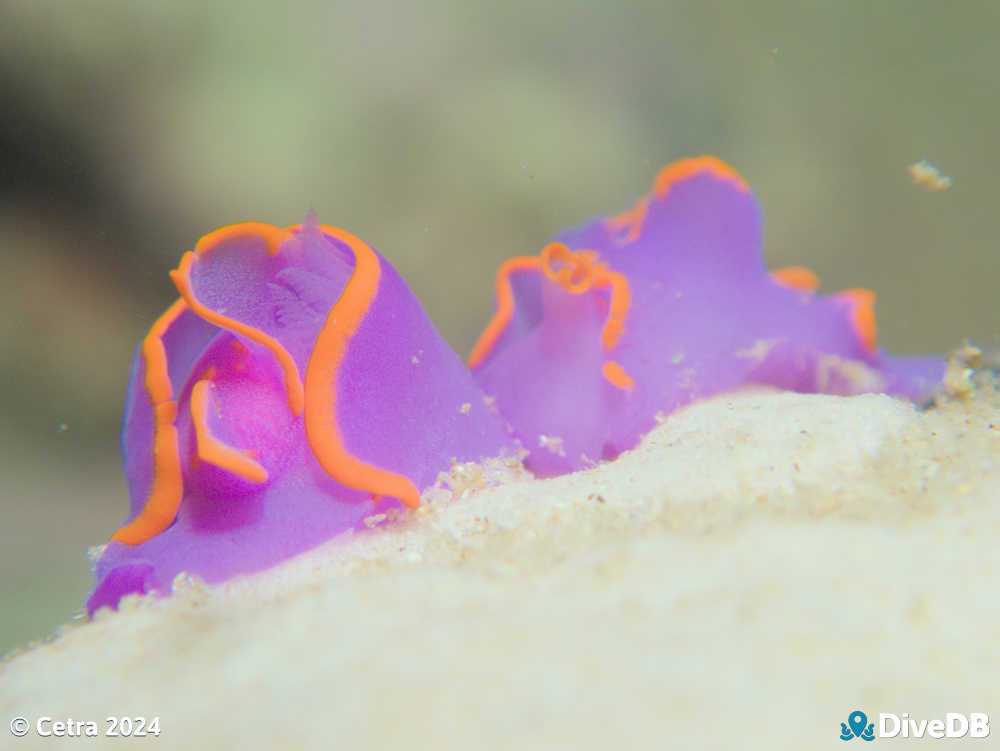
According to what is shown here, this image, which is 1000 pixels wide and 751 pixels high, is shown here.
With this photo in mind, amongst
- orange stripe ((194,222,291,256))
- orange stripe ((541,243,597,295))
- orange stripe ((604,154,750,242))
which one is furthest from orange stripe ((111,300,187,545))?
orange stripe ((604,154,750,242))

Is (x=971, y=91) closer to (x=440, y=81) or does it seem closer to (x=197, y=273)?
(x=440, y=81)

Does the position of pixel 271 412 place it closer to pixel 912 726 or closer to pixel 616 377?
pixel 616 377

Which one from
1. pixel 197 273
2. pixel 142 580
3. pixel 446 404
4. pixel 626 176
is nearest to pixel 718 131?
pixel 626 176

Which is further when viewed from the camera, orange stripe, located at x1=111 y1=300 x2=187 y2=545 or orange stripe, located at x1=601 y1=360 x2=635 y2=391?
orange stripe, located at x1=601 y1=360 x2=635 y2=391

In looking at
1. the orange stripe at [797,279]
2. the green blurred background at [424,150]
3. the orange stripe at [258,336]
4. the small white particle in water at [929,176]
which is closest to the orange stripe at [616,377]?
the orange stripe at [258,336]

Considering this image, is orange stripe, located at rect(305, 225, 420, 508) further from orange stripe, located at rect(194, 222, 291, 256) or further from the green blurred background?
the green blurred background

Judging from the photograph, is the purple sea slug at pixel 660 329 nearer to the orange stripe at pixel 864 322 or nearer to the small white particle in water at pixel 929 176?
the orange stripe at pixel 864 322
